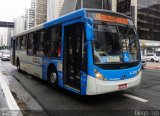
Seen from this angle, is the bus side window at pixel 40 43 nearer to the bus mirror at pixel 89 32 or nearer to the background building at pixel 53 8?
the bus mirror at pixel 89 32

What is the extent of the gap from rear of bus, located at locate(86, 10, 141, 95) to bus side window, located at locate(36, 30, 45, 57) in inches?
146

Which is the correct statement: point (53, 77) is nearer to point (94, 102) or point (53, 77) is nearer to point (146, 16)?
point (94, 102)

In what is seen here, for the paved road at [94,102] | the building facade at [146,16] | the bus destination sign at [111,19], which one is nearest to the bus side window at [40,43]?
the paved road at [94,102]

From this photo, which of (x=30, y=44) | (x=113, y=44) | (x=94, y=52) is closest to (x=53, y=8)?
(x=30, y=44)

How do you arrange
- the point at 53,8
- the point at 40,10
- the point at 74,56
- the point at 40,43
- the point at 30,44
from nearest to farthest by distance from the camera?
the point at 74,56
the point at 40,43
the point at 30,44
the point at 53,8
the point at 40,10

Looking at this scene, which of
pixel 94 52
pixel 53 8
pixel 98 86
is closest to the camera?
pixel 98 86

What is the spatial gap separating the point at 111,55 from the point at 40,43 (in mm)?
4398

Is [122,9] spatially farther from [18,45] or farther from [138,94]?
[138,94]

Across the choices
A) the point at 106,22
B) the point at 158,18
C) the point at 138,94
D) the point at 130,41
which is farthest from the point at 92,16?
the point at 158,18

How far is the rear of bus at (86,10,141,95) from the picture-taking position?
6.09 metres

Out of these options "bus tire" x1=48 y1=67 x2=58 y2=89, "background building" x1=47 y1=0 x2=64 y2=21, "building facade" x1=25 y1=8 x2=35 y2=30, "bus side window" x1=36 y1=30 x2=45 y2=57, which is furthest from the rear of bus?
"building facade" x1=25 y1=8 x2=35 y2=30

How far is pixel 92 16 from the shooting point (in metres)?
6.41

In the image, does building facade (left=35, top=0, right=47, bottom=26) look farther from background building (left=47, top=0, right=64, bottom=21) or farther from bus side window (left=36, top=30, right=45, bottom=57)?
bus side window (left=36, top=30, right=45, bottom=57)

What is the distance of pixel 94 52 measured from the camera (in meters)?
6.17
